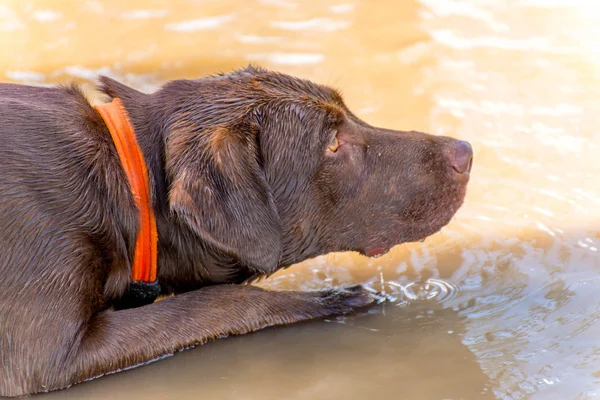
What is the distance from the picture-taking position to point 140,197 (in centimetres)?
405

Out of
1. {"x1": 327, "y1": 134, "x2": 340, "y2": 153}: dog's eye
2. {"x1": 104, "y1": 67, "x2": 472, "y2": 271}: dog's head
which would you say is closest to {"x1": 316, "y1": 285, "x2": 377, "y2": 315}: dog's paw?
{"x1": 104, "y1": 67, "x2": 472, "y2": 271}: dog's head

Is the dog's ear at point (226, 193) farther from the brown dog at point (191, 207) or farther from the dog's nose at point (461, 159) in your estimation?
the dog's nose at point (461, 159)

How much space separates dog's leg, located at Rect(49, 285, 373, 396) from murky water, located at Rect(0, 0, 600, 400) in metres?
0.06

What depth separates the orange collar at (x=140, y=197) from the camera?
4.05m

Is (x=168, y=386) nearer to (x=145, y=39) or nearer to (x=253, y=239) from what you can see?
(x=253, y=239)

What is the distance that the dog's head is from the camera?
4008 mm

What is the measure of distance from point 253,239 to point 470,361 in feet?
3.54

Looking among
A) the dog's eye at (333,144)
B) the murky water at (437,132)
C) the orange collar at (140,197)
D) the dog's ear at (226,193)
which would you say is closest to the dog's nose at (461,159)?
the dog's eye at (333,144)

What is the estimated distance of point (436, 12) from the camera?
7.96 meters

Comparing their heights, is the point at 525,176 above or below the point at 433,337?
above

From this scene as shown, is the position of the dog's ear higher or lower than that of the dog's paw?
higher

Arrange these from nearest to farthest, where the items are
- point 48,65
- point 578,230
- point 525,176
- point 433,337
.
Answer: point 433,337, point 578,230, point 525,176, point 48,65

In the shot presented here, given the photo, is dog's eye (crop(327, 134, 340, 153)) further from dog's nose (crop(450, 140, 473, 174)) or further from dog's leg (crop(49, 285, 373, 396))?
dog's leg (crop(49, 285, 373, 396))

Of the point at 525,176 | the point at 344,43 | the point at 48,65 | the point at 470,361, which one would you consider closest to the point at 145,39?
the point at 48,65
